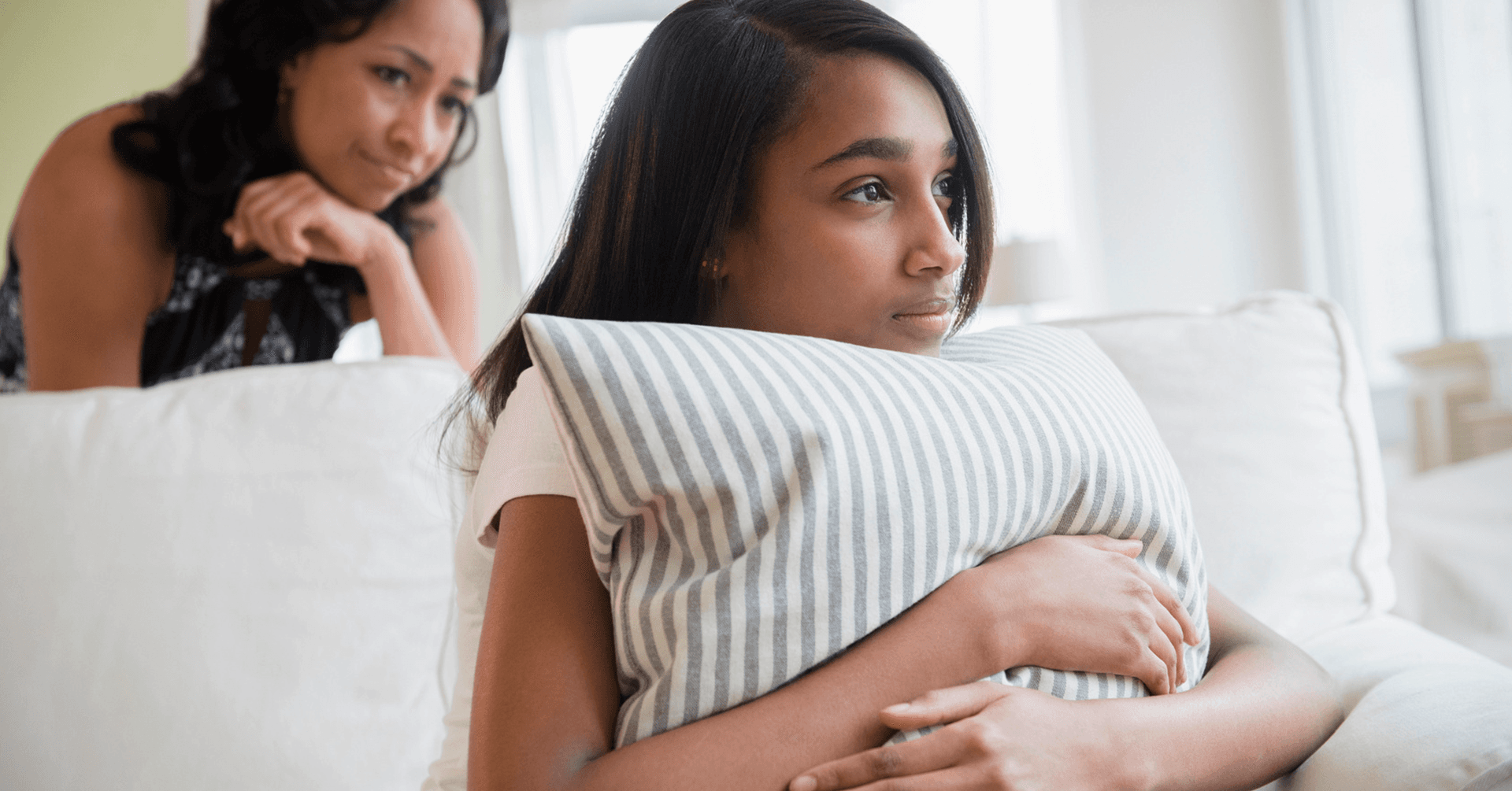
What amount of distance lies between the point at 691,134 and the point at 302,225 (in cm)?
87

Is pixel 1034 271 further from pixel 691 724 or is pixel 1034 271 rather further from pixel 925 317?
pixel 691 724

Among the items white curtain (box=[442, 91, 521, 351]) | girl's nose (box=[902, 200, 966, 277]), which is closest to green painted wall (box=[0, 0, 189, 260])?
white curtain (box=[442, 91, 521, 351])

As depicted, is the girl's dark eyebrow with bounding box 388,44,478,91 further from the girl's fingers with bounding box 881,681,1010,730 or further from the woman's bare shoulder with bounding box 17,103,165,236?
the girl's fingers with bounding box 881,681,1010,730

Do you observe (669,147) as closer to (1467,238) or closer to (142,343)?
(142,343)

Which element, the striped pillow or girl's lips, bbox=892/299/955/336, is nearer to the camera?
the striped pillow

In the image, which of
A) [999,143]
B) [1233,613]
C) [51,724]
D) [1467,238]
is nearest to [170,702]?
[51,724]

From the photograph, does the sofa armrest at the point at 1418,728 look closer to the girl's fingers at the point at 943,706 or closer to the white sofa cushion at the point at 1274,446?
the white sofa cushion at the point at 1274,446

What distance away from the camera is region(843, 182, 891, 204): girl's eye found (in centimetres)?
79

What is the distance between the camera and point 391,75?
150 cm

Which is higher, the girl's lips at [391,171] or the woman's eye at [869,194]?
the girl's lips at [391,171]

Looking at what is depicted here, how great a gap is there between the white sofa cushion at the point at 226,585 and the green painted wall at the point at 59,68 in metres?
0.67

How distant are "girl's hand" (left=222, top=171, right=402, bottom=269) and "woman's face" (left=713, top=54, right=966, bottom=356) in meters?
0.89

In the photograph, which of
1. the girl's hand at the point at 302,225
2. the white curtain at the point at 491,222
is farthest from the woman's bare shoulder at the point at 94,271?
the white curtain at the point at 491,222

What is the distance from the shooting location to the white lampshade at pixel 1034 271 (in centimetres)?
276
